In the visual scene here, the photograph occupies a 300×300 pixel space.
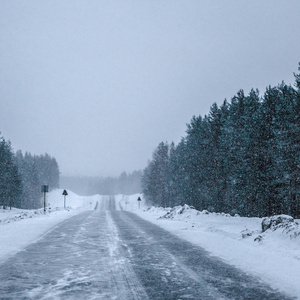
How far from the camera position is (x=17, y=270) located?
20.8ft

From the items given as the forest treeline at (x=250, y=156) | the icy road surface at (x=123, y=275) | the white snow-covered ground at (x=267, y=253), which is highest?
the forest treeline at (x=250, y=156)

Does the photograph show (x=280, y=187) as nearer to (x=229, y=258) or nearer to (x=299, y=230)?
(x=299, y=230)

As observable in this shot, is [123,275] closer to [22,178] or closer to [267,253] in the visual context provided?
[267,253]

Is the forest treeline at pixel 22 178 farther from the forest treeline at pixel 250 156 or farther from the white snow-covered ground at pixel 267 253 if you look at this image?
the white snow-covered ground at pixel 267 253

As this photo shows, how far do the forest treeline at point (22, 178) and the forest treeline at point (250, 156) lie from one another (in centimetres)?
2981

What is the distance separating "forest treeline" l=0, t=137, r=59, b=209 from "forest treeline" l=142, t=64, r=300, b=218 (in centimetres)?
2981

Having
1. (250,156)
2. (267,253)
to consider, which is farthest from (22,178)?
(267,253)

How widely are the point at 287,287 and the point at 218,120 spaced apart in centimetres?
3296

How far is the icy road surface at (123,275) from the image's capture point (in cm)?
477

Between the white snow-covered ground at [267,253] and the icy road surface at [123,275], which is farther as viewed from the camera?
the white snow-covered ground at [267,253]

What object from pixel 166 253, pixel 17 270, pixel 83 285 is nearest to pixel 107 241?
pixel 166 253

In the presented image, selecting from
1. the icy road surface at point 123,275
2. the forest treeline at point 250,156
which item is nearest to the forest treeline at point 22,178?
the forest treeline at point 250,156

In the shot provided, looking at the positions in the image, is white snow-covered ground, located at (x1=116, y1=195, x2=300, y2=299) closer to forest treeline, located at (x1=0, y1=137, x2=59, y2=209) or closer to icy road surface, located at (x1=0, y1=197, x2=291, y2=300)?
icy road surface, located at (x1=0, y1=197, x2=291, y2=300)

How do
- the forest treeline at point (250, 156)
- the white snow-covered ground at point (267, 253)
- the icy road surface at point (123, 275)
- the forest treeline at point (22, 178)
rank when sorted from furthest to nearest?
the forest treeline at point (22, 178), the forest treeline at point (250, 156), the white snow-covered ground at point (267, 253), the icy road surface at point (123, 275)
